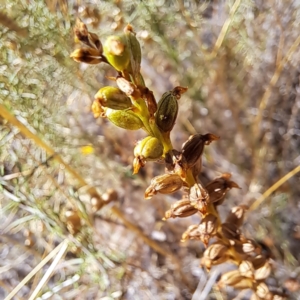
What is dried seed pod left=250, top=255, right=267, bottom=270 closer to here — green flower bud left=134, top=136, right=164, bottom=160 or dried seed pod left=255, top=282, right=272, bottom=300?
dried seed pod left=255, top=282, right=272, bottom=300

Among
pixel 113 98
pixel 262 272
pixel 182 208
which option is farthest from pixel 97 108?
pixel 262 272

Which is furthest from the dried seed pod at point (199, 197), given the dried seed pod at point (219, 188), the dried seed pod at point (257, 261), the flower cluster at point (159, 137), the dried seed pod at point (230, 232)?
the dried seed pod at point (257, 261)

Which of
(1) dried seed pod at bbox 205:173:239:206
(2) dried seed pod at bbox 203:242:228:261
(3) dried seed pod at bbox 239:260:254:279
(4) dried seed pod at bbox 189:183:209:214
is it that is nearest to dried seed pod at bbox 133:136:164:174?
(4) dried seed pod at bbox 189:183:209:214

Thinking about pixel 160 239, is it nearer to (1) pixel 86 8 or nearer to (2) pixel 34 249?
(2) pixel 34 249

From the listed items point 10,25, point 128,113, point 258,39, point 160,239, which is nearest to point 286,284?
point 160,239

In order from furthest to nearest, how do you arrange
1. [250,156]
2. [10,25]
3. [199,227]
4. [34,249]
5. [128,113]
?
[250,156]
[34,249]
[10,25]
[199,227]
[128,113]

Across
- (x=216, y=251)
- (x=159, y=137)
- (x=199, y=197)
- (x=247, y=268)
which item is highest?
(x=159, y=137)

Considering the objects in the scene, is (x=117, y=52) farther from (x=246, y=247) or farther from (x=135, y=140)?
(x=135, y=140)
